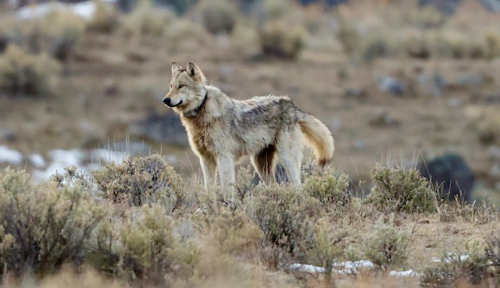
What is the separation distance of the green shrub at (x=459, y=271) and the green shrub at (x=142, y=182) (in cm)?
261

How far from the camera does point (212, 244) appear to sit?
679 centimetres

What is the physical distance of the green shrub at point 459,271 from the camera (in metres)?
6.69

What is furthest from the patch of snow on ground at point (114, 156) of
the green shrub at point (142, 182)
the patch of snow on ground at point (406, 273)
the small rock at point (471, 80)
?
the small rock at point (471, 80)

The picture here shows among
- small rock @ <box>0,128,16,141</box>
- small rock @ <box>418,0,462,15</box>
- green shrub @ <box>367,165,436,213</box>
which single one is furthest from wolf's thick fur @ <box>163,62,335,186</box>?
small rock @ <box>418,0,462,15</box>

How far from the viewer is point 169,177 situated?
9.01 metres

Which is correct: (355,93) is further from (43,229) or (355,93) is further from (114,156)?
(43,229)

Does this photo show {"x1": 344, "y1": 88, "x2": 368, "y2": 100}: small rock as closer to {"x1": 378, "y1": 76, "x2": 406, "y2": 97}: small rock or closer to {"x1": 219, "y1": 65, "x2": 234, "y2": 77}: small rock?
{"x1": 378, "y1": 76, "x2": 406, "y2": 97}: small rock

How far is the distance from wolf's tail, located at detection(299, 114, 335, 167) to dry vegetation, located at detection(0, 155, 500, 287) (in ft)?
8.23

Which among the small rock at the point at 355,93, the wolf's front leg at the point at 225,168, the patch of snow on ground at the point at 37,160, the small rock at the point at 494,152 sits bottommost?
the wolf's front leg at the point at 225,168

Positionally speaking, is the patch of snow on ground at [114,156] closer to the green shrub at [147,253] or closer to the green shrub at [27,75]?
the green shrub at [147,253]

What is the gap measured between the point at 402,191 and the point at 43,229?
4389 millimetres

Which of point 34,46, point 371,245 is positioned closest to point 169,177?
point 371,245

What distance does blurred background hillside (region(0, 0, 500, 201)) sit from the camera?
25.5 m

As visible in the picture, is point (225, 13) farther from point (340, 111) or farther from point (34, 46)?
point (340, 111)
